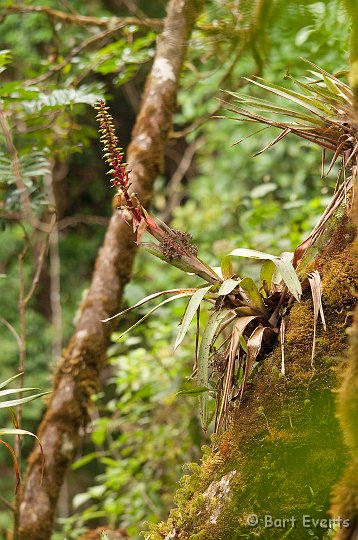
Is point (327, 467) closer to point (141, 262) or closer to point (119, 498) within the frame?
point (119, 498)

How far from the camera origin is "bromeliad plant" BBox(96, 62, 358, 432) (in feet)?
3.52

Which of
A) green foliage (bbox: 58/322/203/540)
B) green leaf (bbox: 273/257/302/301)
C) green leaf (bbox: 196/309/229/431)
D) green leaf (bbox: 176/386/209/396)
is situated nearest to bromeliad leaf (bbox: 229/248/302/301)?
green leaf (bbox: 273/257/302/301)

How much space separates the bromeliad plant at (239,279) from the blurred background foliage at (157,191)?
0.11 metres

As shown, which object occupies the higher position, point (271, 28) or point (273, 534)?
point (271, 28)

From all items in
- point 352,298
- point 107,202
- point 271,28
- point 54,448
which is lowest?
point 107,202

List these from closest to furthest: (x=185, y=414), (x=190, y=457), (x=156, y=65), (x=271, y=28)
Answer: (x=271, y=28), (x=156, y=65), (x=190, y=457), (x=185, y=414)

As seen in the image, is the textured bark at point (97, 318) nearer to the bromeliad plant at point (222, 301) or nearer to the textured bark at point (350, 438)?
the bromeliad plant at point (222, 301)

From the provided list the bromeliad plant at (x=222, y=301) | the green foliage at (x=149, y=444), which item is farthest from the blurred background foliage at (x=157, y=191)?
the bromeliad plant at (x=222, y=301)

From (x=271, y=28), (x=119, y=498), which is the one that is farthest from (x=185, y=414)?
(x=271, y=28)

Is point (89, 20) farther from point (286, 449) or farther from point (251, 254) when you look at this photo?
point (286, 449)

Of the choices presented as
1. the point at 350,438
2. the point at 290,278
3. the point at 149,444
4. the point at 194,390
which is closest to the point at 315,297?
the point at 290,278

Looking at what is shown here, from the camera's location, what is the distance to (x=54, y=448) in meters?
1.87

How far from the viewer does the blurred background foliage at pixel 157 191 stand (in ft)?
6.00

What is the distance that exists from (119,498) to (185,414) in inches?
18.8
